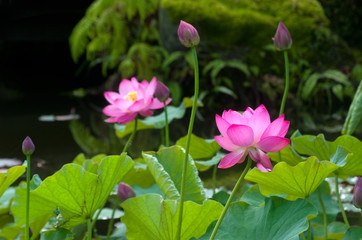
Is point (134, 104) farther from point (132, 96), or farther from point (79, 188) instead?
point (79, 188)

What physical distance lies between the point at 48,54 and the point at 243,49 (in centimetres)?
327

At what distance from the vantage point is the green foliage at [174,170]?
692 mm

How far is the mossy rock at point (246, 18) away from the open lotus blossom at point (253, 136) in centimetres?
323

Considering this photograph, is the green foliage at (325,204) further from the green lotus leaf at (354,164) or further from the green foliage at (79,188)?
the green foliage at (79,188)

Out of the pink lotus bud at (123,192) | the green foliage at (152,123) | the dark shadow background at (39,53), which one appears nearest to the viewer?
the pink lotus bud at (123,192)

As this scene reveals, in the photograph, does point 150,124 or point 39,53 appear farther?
point 39,53

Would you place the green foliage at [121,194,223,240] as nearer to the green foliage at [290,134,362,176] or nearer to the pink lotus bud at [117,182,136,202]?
the pink lotus bud at [117,182,136,202]

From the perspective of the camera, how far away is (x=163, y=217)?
1.95ft

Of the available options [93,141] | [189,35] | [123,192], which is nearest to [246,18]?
[93,141]

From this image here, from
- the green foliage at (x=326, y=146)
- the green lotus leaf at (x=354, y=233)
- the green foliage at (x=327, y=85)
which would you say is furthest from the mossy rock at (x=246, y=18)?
the green lotus leaf at (x=354, y=233)

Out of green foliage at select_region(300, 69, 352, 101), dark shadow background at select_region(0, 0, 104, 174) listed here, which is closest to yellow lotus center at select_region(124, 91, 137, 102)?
green foliage at select_region(300, 69, 352, 101)

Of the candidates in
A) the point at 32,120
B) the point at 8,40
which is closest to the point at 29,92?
the point at 8,40

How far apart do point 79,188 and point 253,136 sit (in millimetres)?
251

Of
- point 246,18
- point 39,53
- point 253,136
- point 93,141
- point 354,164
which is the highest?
point 253,136
